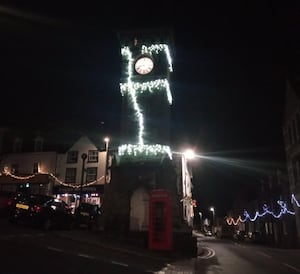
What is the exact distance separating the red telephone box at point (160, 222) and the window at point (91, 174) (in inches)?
889

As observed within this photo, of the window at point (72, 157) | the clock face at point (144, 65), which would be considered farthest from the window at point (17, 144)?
the clock face at point (144, 65)

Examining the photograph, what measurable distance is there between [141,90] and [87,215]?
39.8 ft

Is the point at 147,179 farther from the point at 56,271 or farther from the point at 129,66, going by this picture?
the point at 56,271

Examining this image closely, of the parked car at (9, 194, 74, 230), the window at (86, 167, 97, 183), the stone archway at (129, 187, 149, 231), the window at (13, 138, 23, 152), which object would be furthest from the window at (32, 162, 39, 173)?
the parked car at (9, 194, 74, 230)

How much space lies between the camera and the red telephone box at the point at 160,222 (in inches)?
696

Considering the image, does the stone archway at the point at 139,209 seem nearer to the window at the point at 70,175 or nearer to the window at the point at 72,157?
the window at the point at 70,175

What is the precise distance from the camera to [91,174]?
132ft

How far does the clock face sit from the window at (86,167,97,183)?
14.1 meters

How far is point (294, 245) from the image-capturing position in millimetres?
34062

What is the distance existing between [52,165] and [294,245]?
28472 millimetres

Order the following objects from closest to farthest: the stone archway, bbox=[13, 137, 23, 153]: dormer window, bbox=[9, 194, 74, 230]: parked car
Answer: bbox=[9, 194, 74, 230]: parked car → the stone archway → bbox=[13, 137, 23, 153]: dormer window

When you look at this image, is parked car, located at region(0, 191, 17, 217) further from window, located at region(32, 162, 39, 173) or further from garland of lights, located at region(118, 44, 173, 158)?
window, located at region(32, 162, 39, 173)

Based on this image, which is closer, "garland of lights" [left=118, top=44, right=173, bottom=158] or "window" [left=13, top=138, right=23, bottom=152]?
"garland of lights" [left=118, top=44, right=173, bottom=158]

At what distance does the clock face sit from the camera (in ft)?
104
